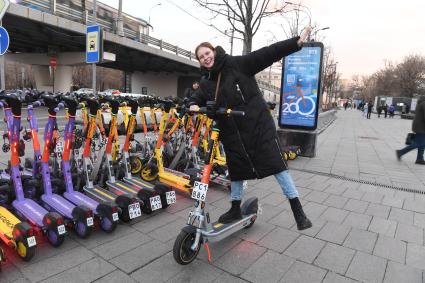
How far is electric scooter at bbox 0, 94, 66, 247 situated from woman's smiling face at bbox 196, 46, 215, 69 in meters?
1.99

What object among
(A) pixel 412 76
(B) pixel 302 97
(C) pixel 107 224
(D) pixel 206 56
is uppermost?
(A) pixel 412 76

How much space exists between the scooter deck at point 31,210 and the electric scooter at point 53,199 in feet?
0.48

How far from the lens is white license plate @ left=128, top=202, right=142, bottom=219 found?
369 centimetres

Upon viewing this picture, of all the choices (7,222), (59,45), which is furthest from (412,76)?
(7,222)

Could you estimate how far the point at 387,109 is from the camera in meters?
37.8

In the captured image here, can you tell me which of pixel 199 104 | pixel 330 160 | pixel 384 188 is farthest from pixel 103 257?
pixel 330 160

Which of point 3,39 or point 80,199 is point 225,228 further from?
point 3,39

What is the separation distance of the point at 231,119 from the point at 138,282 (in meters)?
1.63

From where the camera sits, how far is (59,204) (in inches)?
142

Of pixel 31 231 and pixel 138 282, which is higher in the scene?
pixel 31 231

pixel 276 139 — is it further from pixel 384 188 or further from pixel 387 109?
pixel 387 109

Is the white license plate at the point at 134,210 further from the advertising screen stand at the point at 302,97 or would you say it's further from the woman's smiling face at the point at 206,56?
the advertising screen stand at the point at 302,97

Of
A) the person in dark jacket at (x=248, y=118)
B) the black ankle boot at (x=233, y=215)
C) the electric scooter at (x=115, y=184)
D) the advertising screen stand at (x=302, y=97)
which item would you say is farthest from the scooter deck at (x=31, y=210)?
the advertising screen stand at (x=302, y=97)

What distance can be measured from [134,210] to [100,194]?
2.20 feet
